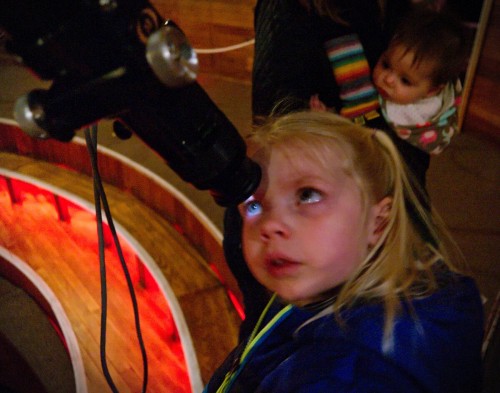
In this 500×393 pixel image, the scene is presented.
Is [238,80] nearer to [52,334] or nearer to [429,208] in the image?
[52,334]

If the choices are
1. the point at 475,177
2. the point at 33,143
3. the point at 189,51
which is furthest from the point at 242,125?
the point at 189,51

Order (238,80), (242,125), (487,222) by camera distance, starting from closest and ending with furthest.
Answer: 1. (487,222)
2. (242,125)
3. (238,80)

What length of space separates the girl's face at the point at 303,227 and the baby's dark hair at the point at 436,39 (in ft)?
1.52

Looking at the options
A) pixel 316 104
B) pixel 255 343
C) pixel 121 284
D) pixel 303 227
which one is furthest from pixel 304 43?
pixel 121 284

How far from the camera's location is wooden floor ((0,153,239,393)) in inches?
60.7

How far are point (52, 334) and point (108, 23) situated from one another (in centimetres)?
200

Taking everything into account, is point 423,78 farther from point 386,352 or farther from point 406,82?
point 386,352

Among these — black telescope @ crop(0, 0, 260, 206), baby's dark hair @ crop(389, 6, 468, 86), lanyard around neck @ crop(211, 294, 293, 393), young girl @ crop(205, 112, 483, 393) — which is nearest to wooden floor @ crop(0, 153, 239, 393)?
lanyard around neck @ crop(211, 294, 293, 393)

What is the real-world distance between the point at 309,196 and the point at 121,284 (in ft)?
4.94

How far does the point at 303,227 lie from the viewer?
58cm

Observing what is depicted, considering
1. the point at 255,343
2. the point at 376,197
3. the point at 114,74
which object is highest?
the point at 114,74

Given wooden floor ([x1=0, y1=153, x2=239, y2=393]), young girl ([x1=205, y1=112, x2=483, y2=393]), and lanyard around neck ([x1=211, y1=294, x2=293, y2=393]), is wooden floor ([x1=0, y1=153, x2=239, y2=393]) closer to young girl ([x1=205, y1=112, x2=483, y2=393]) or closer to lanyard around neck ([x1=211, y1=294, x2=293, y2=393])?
lanyard around neck ([x1=211, y1=294, x2=293, y2=393])

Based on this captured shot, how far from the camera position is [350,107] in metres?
0.89

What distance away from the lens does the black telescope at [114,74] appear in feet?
1.02
